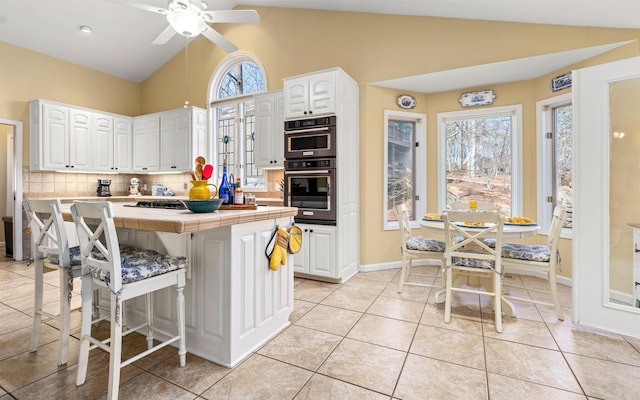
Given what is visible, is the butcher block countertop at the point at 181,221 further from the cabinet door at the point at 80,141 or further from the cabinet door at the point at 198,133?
the cabinet door at the point at 80,141

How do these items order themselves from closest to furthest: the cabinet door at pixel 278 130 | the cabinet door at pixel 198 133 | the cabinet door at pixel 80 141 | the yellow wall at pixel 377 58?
the yellow wall at pixel 377 58 → the cabinet door at pixel 278 130 → the cabinet door at pixel 80 141 → the cabinet door at pixel 198 133

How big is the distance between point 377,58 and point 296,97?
1220 mm

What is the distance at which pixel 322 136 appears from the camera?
3537mm

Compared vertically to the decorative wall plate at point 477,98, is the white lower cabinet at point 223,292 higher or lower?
lower

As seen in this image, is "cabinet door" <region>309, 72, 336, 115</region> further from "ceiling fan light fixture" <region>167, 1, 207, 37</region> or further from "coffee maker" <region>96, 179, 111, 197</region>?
"coffee maker" <region>96, 179, 111, 197</region>

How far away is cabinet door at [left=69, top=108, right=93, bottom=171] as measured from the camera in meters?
4.95

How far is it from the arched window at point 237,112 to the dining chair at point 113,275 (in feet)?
10.6

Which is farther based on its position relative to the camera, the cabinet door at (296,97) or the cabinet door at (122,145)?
the cabinet door at (122,145)

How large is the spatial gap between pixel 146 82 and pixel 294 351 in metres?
6.32

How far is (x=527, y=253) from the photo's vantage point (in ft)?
8.54

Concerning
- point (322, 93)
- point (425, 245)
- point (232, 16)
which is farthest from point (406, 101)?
point (232, 16)

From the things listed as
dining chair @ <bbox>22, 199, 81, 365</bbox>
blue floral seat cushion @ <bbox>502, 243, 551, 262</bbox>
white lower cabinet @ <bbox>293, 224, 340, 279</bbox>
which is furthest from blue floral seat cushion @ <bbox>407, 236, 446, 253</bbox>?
dining chair @ <bbox>22, 199, 81, 365</bbox>

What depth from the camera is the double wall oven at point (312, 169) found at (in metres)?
3.49

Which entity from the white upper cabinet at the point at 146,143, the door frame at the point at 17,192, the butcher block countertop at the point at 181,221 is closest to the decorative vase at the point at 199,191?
the butcher block countertop at the point at 181,221
